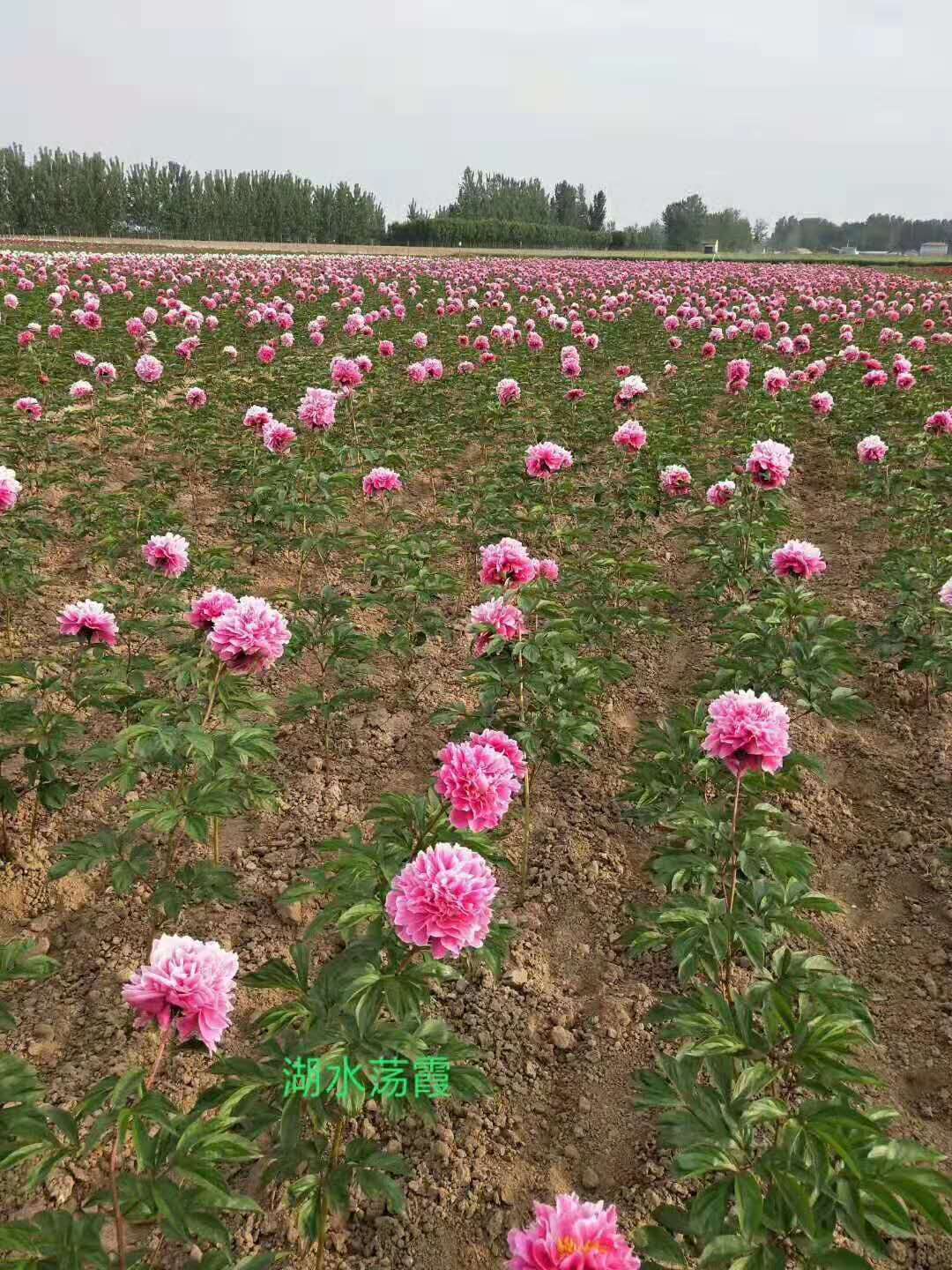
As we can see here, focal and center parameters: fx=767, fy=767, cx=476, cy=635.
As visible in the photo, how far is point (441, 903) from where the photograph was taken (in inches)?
71.4

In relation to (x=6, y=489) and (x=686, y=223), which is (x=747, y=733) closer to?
(x=6, y=489)

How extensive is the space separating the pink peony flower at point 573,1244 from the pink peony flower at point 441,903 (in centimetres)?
57

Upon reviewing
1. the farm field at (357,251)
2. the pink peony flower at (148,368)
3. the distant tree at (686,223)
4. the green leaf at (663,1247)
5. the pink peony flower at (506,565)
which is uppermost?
the distant tree at (686,223)

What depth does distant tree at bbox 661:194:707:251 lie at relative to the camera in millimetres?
84000

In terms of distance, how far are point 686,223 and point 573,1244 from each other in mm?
97221

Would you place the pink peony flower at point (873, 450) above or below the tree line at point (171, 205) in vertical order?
below

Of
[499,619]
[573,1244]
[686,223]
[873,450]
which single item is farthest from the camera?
[686,223]

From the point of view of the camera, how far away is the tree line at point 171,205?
60562 millimetres

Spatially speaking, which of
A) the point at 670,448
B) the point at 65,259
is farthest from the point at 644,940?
the point at 65,259

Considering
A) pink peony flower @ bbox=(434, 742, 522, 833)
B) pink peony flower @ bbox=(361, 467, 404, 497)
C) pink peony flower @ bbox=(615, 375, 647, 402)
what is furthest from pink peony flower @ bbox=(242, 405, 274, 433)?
pink peony flower @ bbox=(434, 742, 522, 833)

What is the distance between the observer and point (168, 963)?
5.42 ft

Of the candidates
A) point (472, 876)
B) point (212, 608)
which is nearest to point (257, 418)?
point (212, 608)

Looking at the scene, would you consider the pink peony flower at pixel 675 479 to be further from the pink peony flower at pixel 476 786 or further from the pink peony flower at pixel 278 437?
the pink peony flower at pixel 476 786

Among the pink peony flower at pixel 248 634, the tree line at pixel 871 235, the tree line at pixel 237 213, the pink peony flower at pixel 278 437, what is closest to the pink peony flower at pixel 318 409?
the pink peony flower at pixel 278 437
